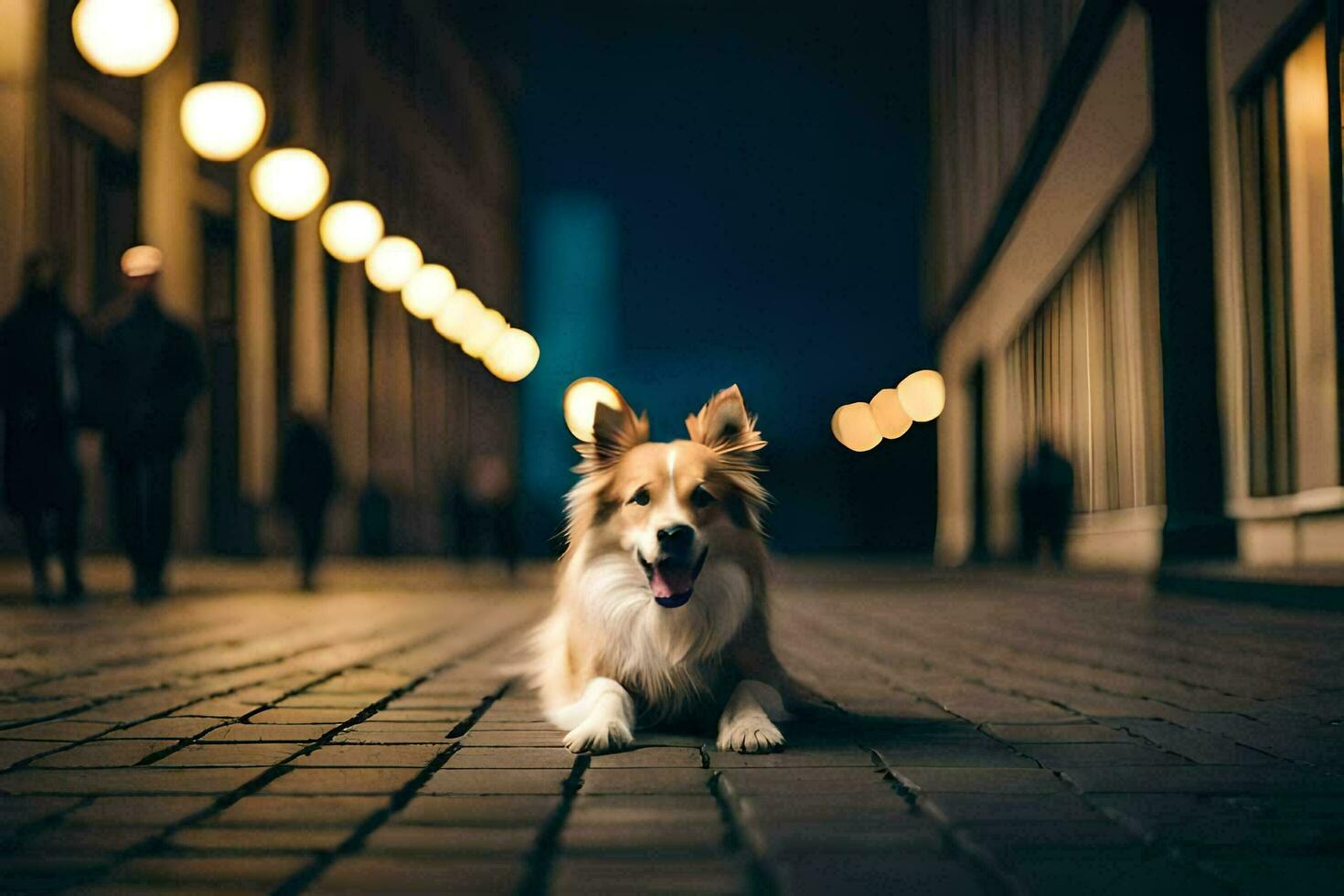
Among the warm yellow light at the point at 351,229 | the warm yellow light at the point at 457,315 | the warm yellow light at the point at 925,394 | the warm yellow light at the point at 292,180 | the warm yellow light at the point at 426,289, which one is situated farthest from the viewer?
the warm yellow light at the point at 925,394

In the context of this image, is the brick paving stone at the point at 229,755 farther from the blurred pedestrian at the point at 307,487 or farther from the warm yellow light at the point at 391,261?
the warm yellow light at the point at 391,261

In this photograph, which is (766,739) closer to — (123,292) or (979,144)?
(123,292)

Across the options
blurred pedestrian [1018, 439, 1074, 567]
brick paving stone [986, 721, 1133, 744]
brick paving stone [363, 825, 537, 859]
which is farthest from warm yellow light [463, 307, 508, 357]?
brick paving stone [363, 825, 537, 859]

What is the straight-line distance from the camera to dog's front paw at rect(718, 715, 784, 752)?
395 cm

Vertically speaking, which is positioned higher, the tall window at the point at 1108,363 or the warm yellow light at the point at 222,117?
the warm yellow light at the point at 222,117

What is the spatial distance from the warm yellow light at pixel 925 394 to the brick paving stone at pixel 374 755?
3217 centimetres

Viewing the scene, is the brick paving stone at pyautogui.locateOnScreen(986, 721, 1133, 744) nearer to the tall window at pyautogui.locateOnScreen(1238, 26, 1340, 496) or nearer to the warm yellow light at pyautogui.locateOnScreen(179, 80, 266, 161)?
the tall window at pyautogui.locateOnScreen(1238, 26, 1340, 496)

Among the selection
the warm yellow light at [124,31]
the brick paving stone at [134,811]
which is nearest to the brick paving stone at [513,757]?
the brick paving stone at [134,811]

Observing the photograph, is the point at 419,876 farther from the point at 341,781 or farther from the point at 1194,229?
the point at 1194,229

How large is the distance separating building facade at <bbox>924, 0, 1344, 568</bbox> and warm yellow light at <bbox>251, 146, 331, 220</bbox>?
725 cm

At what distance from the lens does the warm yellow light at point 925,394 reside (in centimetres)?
3575

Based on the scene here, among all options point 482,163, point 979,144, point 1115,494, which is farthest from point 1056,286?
point 482,163

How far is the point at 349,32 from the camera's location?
30516mm

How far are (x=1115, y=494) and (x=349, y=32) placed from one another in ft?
62.2
